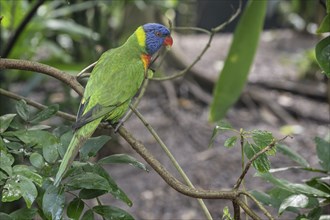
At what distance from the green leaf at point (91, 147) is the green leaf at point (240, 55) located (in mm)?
1444

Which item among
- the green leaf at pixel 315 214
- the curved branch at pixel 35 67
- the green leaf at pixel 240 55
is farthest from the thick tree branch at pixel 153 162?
the green leaf at pixel 240 55

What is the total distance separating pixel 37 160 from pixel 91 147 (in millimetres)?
152

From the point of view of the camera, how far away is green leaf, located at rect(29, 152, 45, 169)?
1.30m

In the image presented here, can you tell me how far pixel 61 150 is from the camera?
139cm

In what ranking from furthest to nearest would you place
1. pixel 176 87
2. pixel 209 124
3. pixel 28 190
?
pixel 176 87
pixel 209 124
pixel 28 190

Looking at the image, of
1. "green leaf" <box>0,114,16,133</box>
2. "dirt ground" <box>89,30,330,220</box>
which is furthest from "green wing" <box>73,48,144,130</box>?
"dirt ground" <box>89,30,330,220</box>

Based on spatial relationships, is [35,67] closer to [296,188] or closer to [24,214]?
[24,214]

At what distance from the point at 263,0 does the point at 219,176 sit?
1.12m

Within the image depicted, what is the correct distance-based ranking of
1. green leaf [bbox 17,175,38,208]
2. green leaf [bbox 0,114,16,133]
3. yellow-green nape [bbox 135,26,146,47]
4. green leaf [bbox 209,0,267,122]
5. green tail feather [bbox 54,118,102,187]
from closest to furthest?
green leaf [bbox 17,175,38,208] < green tail feather [bbox 54,118,102,187] < green leaf [bbox 0,114,16,133] < yellow-green nape [bbox 135,26,146,47] < green leaf [bbox 209,0,267,122]

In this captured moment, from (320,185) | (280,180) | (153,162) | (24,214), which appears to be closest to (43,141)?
Result: (24,214)

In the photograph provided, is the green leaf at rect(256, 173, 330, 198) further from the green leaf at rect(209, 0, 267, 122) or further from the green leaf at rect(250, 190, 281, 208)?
the green leaf at rect(209, 0, 267, 122)

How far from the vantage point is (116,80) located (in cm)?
175

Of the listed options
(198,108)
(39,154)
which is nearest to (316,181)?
(39,154)

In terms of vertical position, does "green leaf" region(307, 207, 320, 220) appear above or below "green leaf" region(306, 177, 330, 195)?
below
